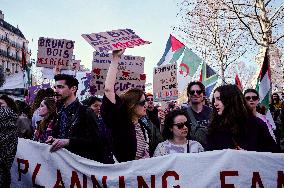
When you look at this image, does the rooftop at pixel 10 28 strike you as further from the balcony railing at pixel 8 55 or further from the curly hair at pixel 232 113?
the curly hair at pixel 232 113

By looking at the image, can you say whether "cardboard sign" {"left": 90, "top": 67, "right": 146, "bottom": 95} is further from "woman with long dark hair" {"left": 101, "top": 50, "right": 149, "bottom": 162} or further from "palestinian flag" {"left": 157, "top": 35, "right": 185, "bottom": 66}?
"woman with long dark hair" {"left": 101, "top": 50, "right": 149, "bottom": 162}

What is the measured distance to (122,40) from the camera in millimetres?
4402

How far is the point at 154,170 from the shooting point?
3.72 m

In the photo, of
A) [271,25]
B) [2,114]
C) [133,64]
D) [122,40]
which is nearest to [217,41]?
[271,25]

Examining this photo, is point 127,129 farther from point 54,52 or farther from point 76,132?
point 54,52

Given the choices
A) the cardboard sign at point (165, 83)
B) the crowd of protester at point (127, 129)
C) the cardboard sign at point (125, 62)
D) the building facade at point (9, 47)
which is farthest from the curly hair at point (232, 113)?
the building facade at point (9, 47)

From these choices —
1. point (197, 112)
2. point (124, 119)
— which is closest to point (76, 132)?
point (124, 119)

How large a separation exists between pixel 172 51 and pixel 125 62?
3.68 ft

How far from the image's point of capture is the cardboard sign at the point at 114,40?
4.24m

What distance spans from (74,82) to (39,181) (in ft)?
3.59

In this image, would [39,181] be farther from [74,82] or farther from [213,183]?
[213,183]

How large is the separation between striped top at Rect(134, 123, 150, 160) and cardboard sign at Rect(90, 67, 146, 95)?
12.5 feet

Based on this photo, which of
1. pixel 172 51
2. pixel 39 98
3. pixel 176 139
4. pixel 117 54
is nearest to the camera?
pixel 117 54

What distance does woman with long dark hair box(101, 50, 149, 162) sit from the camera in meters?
3.86
